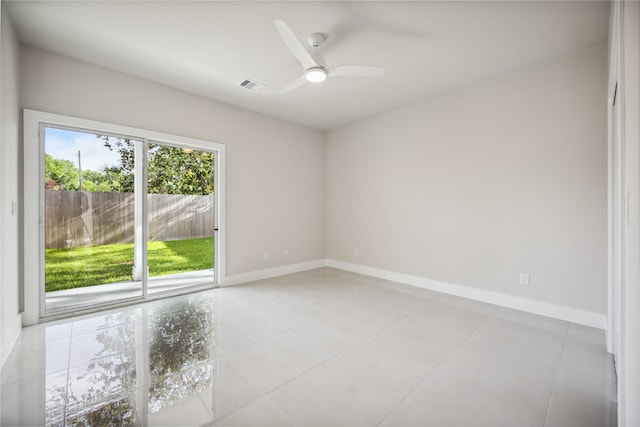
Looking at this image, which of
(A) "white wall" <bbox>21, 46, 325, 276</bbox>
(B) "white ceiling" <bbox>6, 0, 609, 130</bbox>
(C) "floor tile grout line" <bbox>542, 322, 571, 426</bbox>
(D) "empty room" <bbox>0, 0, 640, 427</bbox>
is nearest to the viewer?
(C) "floor tile grout line" <bbox>542, 322, 571, 426</bbox>

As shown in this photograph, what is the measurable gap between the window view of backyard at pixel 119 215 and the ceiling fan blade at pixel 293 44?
248 centimetres

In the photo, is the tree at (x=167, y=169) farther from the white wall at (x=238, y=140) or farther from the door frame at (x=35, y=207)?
the door frame at (x=35, y=207)

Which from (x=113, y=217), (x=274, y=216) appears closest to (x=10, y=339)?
(x=113, y=217)

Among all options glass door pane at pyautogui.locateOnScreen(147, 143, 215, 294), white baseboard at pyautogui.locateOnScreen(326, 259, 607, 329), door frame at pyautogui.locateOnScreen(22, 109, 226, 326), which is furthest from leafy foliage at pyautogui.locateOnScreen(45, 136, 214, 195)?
white baseboard at pyautogui.locateOnScreen(326, 259, 607, 329)

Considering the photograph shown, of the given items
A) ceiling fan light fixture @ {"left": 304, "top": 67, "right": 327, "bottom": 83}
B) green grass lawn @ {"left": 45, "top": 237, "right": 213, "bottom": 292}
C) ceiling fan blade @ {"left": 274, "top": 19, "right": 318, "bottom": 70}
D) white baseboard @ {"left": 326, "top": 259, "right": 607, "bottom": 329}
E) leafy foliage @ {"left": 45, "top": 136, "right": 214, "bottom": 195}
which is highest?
ceiling fan blade @ {"left": 274, "top": 19, "right": 318, "bottom": 70}

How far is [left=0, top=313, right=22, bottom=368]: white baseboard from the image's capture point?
2.14 m

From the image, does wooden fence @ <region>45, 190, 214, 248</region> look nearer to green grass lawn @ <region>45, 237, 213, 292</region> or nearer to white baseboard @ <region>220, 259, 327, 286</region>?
green grass lawn @ <region>45, 237, 213, 292</region>

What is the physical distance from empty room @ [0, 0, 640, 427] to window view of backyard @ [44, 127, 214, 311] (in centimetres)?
2

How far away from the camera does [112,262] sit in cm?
350

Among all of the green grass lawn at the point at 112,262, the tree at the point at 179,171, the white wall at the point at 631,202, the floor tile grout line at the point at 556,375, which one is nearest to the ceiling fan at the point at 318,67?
the white wall at the point at 631,202

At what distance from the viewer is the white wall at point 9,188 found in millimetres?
2219

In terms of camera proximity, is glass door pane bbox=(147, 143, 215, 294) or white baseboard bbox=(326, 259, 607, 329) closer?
white baseboard bbox=(326, 259, 607, 329)

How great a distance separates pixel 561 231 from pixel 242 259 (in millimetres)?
4272

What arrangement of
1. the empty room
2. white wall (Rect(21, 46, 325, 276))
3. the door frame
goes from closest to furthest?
the empty room
the door frame
white wall (Rect(21, 46, 325, 276))
